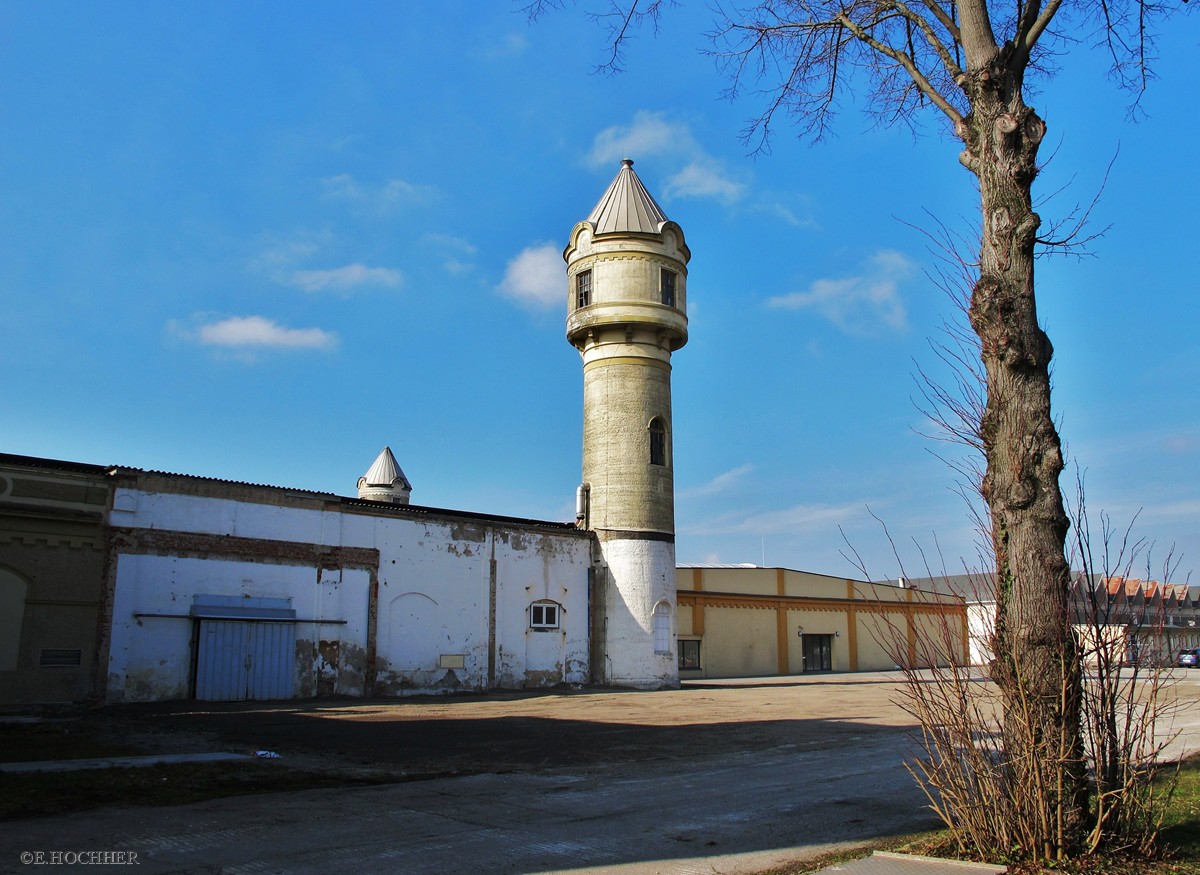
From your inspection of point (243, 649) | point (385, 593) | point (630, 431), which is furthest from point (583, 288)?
point (243, 649)

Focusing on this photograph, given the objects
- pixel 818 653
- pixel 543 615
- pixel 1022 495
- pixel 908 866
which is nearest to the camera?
pixel 908 866

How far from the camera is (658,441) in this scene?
1249 inches

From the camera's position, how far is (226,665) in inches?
878

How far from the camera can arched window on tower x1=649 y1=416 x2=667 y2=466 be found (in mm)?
31484

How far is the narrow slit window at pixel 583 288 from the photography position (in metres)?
32.7

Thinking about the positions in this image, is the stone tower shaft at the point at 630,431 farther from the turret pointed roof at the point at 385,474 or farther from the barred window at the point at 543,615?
the turret pointed roof at the point at 385,474

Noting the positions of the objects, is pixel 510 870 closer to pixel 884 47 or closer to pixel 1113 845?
pixel 1113 845

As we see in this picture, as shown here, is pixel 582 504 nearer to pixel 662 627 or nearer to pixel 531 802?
pixel 662 627

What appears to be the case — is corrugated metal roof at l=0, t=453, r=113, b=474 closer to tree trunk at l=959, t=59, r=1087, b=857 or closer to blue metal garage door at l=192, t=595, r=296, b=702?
blue metal garage door at l=192, t=595, r=296, b=702

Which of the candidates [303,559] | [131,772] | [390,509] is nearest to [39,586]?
[303,559]

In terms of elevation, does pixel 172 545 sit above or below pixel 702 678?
above

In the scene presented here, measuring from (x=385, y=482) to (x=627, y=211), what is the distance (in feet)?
70.0

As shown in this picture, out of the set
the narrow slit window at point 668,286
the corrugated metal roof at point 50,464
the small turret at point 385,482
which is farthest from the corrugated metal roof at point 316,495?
the small turret at point 385,482

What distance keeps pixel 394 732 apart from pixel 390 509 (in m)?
11.9
